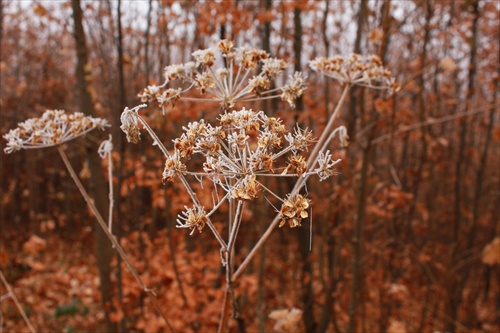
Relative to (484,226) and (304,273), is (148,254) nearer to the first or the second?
(304,273)

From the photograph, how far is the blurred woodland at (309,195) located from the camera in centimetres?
370

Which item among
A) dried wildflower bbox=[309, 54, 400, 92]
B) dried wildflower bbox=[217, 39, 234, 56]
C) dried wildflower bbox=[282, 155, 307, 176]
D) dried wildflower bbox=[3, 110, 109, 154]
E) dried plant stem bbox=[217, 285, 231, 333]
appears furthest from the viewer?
dried wildflower bbox=[309, 54, 400, 92]

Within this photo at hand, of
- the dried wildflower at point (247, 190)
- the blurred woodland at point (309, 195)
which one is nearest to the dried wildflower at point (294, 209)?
the dried wildflower at point (247, 190)

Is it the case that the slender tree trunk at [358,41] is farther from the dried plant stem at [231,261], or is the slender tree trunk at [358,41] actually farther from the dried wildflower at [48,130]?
the dried plant stem at [231,261]

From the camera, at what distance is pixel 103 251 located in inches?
139

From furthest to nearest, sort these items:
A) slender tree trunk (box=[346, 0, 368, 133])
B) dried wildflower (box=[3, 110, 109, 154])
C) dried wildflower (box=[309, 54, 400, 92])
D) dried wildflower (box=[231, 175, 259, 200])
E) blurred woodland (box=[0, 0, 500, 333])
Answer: blurred woodland (box=[0, 0, 500, 333]) → slender tree trunk (box=[346, 0, 368, 133]) → dried wildflower (box=[309, 54, 400, 92]) → dried wildflower (box=[3, 110, 109, 154]) → dried wildflower (box=[231, 175, 259, 200])

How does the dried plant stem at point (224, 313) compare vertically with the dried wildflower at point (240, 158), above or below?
below

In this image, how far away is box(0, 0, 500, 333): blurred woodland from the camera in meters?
3.70

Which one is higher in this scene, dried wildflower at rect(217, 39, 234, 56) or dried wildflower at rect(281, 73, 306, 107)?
dried wildflower at rect(217, 39, 234, 56)

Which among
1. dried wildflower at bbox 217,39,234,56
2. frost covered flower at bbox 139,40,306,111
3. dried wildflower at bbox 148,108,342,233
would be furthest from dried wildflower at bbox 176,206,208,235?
dried wildflower at bbox 217,39,234,56

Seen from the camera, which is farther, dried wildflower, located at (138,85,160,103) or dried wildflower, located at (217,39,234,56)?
dried wildflower, located at (217,39,234,56)

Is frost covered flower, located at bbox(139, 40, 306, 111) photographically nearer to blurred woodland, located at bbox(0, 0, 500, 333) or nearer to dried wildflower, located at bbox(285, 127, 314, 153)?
dried wildflower, located at bbox(285, 127, 314, 153)

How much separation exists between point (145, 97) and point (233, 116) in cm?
46

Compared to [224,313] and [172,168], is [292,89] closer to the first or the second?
[172,168]
